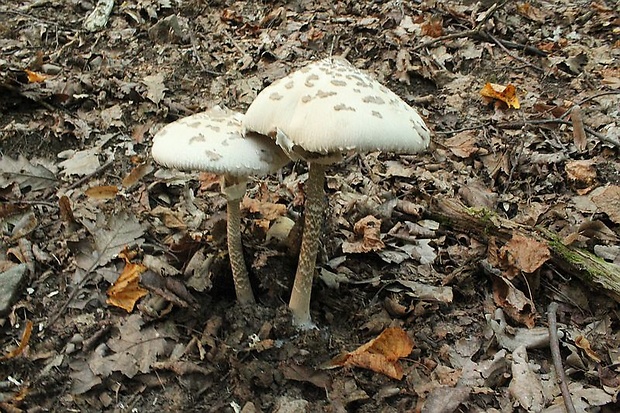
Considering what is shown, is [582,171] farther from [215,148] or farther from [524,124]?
[215,148]

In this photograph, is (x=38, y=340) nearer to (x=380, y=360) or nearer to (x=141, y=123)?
(x=380, y=360)

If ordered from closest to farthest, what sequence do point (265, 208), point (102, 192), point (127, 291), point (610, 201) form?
point (127, 291), point (265, 208), point (610, 201), point (102, 192)

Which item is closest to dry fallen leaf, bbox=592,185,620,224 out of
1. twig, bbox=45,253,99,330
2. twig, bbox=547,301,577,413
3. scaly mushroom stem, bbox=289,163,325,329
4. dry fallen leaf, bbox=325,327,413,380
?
twig, bbox=547,301,577,413

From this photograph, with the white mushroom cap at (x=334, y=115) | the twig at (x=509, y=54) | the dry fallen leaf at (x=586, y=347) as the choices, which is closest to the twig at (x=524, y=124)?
the twig at (x=509, y=54)

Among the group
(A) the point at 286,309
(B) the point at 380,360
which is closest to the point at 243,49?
(A) the point at 286,309

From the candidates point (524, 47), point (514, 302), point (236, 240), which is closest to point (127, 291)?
point (236, 240)
